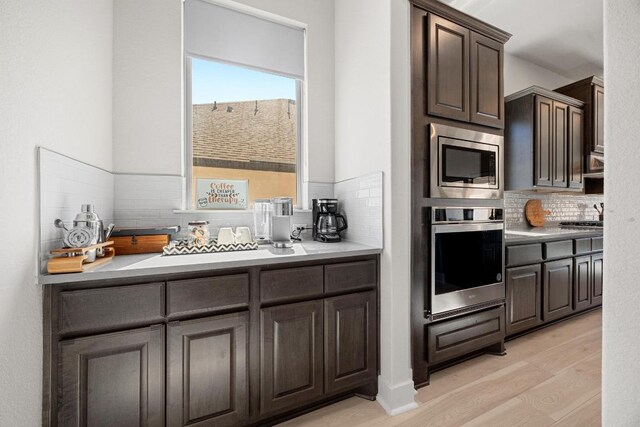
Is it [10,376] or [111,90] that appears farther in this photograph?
[111,90]

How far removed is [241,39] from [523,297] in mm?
3156

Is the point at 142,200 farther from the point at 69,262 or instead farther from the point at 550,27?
the point at 550,27

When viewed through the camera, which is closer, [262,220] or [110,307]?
[110,307]

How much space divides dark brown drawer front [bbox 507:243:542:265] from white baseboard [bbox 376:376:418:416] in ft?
4.43

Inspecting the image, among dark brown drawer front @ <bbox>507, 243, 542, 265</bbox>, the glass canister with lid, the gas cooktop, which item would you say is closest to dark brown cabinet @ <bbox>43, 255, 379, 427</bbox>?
the glass canister with lid

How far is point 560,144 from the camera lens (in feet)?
9.63

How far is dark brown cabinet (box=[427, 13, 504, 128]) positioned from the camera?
1783mm

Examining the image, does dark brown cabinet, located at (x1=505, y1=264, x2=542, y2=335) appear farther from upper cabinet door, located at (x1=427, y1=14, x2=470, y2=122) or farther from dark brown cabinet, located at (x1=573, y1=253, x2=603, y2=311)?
upper cabinet door, located at (x1=427, y1=14, x2=470, y2=122)

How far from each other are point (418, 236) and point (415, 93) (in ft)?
3.02

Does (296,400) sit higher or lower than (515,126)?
lower

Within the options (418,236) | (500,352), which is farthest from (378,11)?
(500,352)

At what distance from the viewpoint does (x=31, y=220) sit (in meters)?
1.05

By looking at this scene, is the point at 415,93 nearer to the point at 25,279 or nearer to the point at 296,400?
the point at 296,400

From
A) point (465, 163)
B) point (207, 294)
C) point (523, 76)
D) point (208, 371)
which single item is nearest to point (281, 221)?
point (207, 294)
